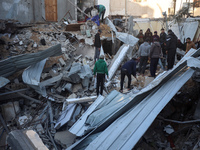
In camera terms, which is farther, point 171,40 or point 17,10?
point 17,10

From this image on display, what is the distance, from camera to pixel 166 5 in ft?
77.7

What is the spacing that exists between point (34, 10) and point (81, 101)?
33.4ft

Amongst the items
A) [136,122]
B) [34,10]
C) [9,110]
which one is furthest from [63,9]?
[136,122]

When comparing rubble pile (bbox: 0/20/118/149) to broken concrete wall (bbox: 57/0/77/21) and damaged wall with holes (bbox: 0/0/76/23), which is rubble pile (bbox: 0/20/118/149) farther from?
broken concrete wall (bbox: 57/0/77/21)

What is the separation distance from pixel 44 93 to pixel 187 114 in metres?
4.49

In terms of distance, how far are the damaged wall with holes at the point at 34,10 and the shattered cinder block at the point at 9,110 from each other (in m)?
7.32

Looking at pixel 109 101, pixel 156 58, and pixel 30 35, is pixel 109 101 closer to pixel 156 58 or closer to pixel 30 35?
pixel 156 58

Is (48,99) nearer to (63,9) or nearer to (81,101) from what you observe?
(81,101)

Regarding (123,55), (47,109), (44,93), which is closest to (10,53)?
(44,93)

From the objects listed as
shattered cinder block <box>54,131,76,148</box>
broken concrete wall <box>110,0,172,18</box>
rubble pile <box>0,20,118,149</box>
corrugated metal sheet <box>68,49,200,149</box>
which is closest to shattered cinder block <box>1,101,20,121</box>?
rubble pile <box>0,20,118,149</box>

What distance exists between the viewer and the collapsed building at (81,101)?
12.1 feet

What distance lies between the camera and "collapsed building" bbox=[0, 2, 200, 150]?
3676 mm

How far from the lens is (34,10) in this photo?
44.2ft

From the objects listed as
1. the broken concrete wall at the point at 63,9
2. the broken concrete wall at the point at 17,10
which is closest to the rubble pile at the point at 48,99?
the broken concrete wall at the point at 17,10
